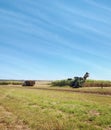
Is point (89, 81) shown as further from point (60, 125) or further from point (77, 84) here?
point (60, 125)

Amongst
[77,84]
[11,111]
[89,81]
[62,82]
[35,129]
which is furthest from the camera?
[62,82]

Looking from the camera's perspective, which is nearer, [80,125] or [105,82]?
[80,125]

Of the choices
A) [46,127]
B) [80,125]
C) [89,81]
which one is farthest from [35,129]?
[89,81]

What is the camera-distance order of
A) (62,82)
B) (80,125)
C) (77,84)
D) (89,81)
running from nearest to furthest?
1. (80,125)
2. (77,84)
3. (89,81)
4. (62,82)

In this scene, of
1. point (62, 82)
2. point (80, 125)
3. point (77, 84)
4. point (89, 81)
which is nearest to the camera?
point (80, 125)

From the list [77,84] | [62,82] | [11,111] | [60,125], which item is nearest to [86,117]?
[60,125]

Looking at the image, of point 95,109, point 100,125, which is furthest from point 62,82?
point 100,125

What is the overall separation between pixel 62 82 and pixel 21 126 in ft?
222

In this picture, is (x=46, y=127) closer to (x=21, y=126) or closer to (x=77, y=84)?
(x=21, y=126)

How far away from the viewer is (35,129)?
12.4m

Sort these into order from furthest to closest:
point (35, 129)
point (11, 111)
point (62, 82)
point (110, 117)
Answer: point (62, 82) < point (11, 111) < point (110, 117) < point (35, 129)

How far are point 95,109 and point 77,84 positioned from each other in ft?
155

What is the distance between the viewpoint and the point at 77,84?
65.8 m

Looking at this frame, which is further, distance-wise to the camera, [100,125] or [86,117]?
[86,117]
